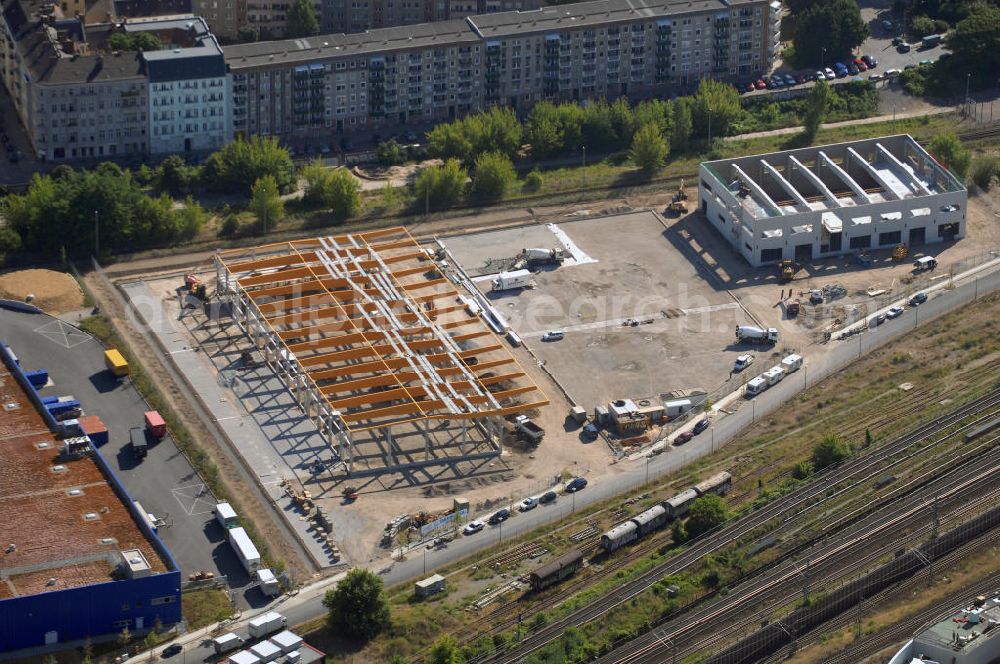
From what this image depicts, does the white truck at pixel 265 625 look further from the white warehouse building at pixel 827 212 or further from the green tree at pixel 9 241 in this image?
the white warehouse building at pixel 827 212

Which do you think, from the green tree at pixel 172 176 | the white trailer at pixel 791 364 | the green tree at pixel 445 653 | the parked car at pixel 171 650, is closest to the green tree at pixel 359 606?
the green tree at pixel 445 653

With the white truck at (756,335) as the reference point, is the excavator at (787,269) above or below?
above

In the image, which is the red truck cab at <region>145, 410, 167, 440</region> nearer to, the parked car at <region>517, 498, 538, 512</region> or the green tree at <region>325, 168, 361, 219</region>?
the parked car at <region>517, 498, 538, 512</region>

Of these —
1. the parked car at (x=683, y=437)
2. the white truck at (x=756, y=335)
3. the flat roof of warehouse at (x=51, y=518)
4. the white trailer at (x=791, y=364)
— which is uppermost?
the flat roof of warehouse at (x=51, y=518)

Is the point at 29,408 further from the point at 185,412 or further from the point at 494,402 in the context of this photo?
the point at 494,402

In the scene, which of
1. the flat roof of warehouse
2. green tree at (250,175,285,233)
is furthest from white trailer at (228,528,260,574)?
green tree at (250,175,285,233)
